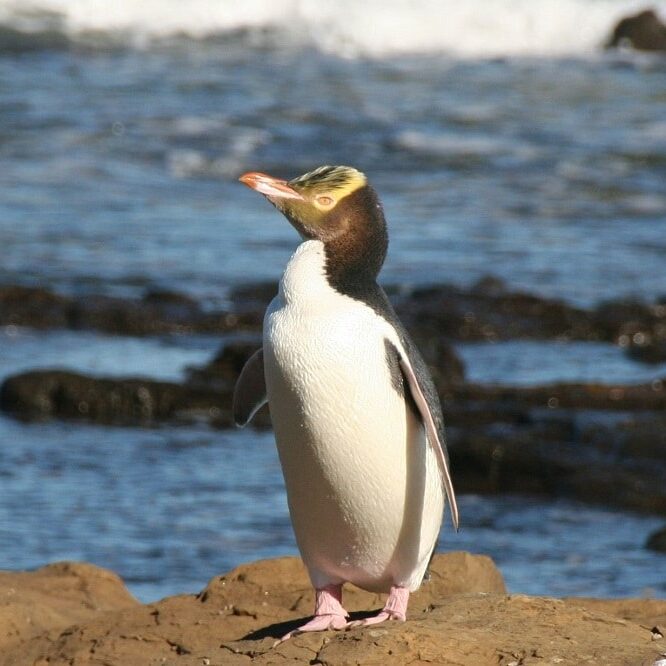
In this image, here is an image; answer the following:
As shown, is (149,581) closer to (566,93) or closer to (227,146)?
(227,146)

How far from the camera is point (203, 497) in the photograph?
9.30 m

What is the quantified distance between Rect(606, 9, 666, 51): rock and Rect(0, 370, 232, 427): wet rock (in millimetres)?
25464

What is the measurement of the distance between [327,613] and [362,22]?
31808mm

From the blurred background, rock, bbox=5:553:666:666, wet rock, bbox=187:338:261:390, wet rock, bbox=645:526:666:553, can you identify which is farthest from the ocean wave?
rock, bbox=5:553:666:666

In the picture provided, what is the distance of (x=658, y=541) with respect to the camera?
845cm

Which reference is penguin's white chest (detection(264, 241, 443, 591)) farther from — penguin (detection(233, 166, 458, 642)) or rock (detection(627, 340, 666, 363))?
rock (detection(627, 340, 666, 363))

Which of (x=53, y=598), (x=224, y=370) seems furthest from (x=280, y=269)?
(x=53, y=598)

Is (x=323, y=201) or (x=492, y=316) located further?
(x=492, y=316)

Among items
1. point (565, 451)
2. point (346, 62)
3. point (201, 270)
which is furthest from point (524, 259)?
point (346, 62)

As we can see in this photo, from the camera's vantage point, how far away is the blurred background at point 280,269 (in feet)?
29.5

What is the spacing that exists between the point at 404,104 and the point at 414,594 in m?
22.0

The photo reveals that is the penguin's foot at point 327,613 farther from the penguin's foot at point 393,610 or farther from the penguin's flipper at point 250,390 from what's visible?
the penguin's flipper at point 250,390

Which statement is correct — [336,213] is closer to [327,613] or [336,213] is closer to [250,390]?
[250,390]

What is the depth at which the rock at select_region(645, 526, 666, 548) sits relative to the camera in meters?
8.42
